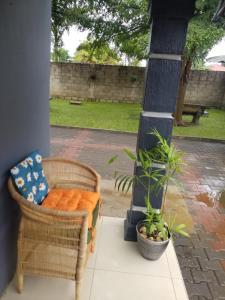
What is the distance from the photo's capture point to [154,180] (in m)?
2.32

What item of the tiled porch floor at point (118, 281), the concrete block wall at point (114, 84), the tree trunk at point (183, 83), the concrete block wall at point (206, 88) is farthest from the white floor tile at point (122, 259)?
the concrete block wall at point (206, 88)

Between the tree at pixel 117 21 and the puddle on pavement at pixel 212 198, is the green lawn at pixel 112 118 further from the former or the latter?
the puddle on pavement at pixel 212 198

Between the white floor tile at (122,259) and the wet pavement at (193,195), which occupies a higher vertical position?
the white floor tile at (122,259)

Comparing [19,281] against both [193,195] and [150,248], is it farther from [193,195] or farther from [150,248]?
[193,195]

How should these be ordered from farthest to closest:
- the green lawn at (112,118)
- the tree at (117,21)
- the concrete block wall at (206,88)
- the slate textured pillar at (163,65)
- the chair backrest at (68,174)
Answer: the concrete block wall at (206,88) → the green lawn at (112,118) → the tree at (117,21) → the chair backrest at (68,174) → the slate textured pillar at (163,65)

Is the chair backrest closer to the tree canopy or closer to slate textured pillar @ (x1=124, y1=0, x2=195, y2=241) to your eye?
slate textured pillar @ (x1=124, y1=0, x2=195, y2=241)

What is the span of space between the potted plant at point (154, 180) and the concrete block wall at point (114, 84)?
29.4 ft

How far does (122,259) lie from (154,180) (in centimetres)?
74

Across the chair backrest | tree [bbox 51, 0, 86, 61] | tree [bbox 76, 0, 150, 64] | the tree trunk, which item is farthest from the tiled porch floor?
tree [bbox 76, 0, 150, 64]

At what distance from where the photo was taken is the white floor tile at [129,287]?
1.89 m

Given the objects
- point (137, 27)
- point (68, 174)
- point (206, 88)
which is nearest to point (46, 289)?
point (68, 174)

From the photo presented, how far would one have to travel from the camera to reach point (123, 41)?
8211mm

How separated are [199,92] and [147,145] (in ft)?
32.1

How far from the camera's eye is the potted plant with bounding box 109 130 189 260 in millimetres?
2078
